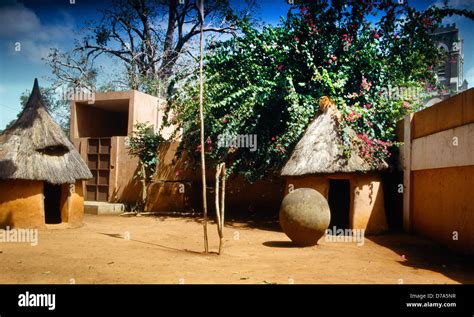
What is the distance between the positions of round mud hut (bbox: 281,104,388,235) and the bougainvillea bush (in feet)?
4.65

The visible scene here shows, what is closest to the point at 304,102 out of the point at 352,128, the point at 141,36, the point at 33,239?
the point at 352,128

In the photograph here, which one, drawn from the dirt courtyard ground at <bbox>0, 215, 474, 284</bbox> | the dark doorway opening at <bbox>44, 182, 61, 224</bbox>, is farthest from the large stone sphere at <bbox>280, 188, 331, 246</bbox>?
the dark doorway opening at <bbox>44, 182, 61, 224</bbox>

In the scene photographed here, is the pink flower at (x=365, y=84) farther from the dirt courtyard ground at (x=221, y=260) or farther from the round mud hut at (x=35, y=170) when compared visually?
the round mud hut at (x=35, y=170)

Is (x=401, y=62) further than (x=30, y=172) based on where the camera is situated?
Yes

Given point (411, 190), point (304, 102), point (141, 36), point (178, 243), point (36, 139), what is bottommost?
point (178, 243)

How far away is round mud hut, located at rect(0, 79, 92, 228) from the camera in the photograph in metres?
10.6

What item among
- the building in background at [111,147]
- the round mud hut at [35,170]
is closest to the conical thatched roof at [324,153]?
the round mud hut at [35,170]

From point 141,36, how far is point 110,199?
14370 millimetres

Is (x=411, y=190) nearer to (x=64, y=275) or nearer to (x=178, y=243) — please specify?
(x=178, y=243)

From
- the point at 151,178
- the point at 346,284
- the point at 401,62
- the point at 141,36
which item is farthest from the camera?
the point at 141,36

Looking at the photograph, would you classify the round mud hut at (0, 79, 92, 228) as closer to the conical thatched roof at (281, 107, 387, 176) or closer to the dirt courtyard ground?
the dirt courtyard ground

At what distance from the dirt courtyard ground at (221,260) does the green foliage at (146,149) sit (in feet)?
19.4

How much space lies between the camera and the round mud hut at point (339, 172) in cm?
1060

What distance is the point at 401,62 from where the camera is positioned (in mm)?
13688
